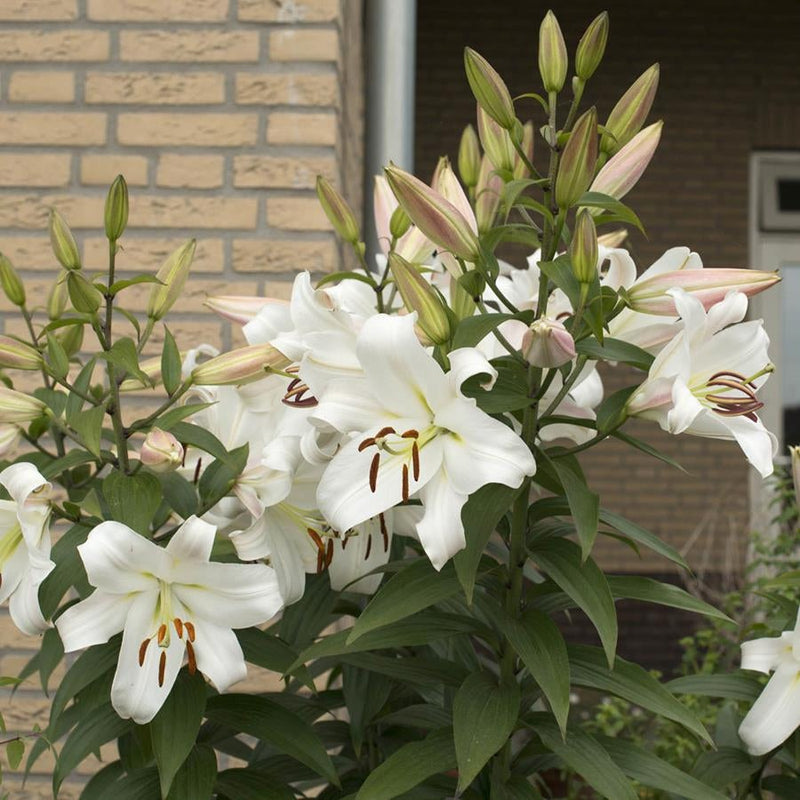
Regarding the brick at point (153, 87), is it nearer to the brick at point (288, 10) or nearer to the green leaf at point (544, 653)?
the brick at point (288, 10)

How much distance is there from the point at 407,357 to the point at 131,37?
157 cm

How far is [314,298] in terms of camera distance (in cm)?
89

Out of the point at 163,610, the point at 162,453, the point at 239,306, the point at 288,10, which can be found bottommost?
the point at 163,610

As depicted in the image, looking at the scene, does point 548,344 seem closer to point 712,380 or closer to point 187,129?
point 712,380

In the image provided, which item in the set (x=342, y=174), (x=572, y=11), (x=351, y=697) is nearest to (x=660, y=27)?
(x=572, y=11)

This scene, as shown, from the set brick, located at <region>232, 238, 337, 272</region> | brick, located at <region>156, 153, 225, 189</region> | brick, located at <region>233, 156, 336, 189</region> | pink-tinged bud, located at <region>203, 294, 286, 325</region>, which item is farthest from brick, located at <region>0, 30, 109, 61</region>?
pink-tinged bud, located at <region>203, 294, 286, 325</region>

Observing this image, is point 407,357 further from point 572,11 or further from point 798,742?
point 572,11

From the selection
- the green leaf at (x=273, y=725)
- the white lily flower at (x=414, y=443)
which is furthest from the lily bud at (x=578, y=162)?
the green leaf at (x=273, y=725)

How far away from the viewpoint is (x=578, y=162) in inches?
31.2

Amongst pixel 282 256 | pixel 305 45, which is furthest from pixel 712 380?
pixel 305 45

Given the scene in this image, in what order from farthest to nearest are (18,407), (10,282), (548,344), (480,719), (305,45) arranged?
(305,45)
(10,282)
(18,407)
(480,719)
(548,344)

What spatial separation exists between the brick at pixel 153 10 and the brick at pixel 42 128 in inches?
7.3

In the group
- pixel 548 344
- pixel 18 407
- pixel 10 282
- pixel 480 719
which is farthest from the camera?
pixel 10 282

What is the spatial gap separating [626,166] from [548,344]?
19cm
